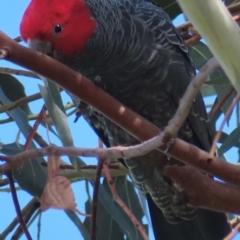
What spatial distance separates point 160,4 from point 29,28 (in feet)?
1.54

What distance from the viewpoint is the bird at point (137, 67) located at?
0.87 metres

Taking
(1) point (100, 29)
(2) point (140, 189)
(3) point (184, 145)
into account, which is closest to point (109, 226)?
(2) point (140, 189)

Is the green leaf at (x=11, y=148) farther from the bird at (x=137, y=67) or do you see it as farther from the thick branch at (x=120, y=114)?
the thick branch at (x=120, y=114)

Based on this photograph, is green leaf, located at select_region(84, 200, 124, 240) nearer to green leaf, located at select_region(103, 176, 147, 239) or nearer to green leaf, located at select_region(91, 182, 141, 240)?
green leaf, located at select_region(103, 176, 147, 239)

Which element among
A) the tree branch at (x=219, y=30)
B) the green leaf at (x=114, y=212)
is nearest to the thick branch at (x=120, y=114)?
the tree branch at (x=219, y=30)

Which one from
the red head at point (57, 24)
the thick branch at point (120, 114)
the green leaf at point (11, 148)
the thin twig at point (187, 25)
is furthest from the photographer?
the green leaf at point (11, 148)

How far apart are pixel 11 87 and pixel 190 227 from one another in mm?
593

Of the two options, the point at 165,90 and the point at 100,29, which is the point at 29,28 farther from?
the point at 165,90

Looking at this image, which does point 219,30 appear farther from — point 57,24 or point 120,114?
point 57,24

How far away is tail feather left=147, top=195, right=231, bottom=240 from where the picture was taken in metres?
1.19

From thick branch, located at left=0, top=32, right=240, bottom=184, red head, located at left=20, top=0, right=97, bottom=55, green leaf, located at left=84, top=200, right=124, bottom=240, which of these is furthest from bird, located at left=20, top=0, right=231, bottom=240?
thick branch, located at left=0, top=32, right=240, bottom=184

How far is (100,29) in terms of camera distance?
0.96 meters

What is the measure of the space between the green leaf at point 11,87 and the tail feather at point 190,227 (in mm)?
476

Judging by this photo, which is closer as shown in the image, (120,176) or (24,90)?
(24,90)
